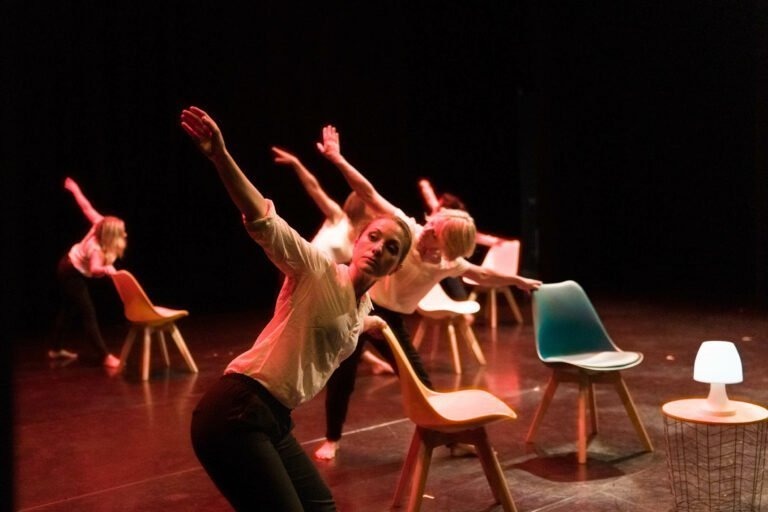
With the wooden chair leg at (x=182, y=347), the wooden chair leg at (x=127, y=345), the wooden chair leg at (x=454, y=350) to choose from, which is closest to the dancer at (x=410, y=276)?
the wooden chair leg at (x=454, y=350)

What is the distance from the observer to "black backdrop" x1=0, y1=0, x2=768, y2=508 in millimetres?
9000

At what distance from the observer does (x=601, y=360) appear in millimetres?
4125

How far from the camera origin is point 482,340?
291 inches

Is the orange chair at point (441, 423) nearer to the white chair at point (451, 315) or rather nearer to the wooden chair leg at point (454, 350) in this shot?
the white chair at point (451, 315)

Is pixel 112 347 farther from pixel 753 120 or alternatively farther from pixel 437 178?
pixel 753 120

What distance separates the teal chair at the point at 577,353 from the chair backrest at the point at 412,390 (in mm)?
1143

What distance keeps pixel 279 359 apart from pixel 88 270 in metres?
5.06

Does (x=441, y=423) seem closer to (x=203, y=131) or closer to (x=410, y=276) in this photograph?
(x=410, y=276)

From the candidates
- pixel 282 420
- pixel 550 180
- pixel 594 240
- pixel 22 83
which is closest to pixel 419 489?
pixel 282 420

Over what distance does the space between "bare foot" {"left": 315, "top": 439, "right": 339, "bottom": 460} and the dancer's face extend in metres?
2.06

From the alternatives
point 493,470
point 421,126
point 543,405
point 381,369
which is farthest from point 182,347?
point 421,126

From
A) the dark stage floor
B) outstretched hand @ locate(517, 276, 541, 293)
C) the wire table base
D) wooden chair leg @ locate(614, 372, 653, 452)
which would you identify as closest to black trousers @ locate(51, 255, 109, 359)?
the dark stage floor

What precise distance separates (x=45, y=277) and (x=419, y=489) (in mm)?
7328

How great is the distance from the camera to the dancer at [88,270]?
6.24 metres
